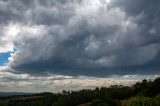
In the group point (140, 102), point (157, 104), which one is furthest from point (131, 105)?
point (157, 104)

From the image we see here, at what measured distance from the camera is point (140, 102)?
557 feet

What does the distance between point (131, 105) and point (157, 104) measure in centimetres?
1694

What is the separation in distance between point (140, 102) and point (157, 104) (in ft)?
46.1

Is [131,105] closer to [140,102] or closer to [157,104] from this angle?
[140,102]

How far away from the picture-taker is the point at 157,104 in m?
178

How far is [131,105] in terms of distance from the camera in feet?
564

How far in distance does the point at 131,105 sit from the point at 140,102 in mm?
5509
